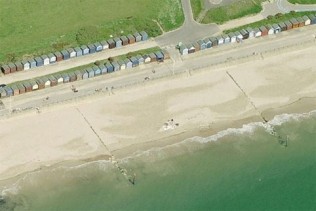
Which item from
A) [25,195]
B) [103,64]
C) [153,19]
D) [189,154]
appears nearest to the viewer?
[25,195]

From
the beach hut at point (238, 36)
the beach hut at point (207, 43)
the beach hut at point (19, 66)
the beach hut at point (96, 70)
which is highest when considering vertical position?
the beach hut at point (19, 66)

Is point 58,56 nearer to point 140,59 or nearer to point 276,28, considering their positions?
point 140,59

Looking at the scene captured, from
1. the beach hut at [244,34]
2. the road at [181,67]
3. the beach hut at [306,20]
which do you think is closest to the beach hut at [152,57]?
the road at [181,67]

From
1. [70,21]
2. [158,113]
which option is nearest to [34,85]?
[70,21]

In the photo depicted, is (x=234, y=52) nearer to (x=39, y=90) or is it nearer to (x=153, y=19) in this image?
(x=153, y=19)

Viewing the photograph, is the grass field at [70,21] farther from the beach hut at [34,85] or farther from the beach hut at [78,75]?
the beach hut at [78,75]

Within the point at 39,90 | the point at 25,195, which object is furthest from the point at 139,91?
the point at 25,195
